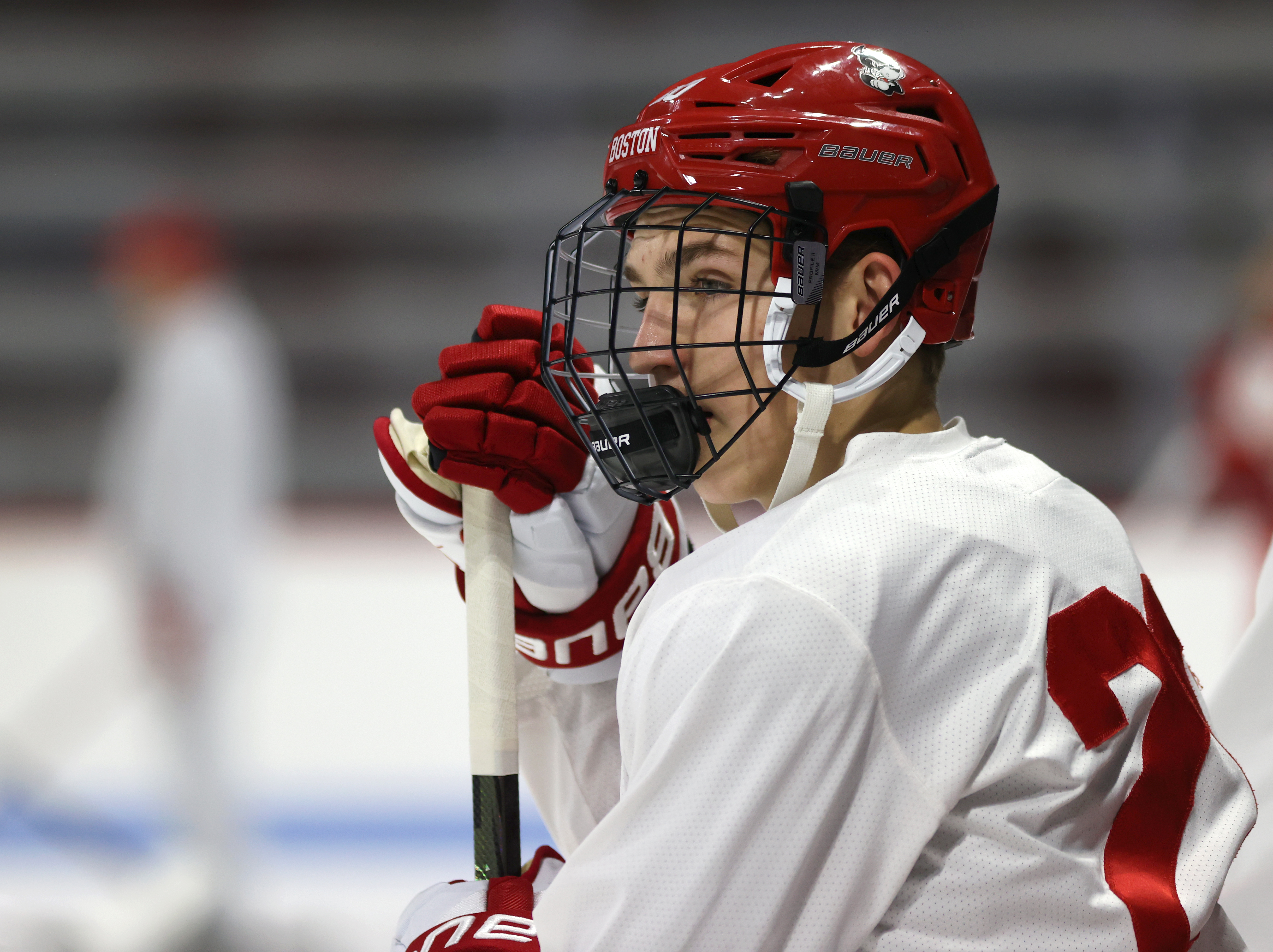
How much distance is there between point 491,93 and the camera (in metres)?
7.54

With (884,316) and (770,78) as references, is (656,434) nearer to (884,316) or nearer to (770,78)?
(884,316)

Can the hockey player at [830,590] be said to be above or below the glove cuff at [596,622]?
→ above

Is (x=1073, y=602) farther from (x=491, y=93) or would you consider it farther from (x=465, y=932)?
(x=491, y=93)

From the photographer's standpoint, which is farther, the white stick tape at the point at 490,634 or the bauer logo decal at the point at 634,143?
the white stick tape at the point at 490,634

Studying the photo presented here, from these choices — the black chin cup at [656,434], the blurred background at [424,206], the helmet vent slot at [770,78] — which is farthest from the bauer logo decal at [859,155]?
the blurred background at [424,206]

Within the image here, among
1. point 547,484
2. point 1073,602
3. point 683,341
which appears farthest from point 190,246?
point 1073,602

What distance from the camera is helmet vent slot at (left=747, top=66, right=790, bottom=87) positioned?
1225mm

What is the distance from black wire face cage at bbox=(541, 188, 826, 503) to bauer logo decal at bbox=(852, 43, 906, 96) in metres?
0.18

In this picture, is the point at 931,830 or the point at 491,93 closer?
the point at 931,830

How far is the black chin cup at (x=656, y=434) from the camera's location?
119 centimetres

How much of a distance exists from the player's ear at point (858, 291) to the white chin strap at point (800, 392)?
45 mm

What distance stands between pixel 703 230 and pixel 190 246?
3.39 meters

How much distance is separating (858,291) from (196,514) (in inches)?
114

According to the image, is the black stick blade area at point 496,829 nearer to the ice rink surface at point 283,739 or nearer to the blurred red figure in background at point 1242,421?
the ice rink surface at point 283,739
